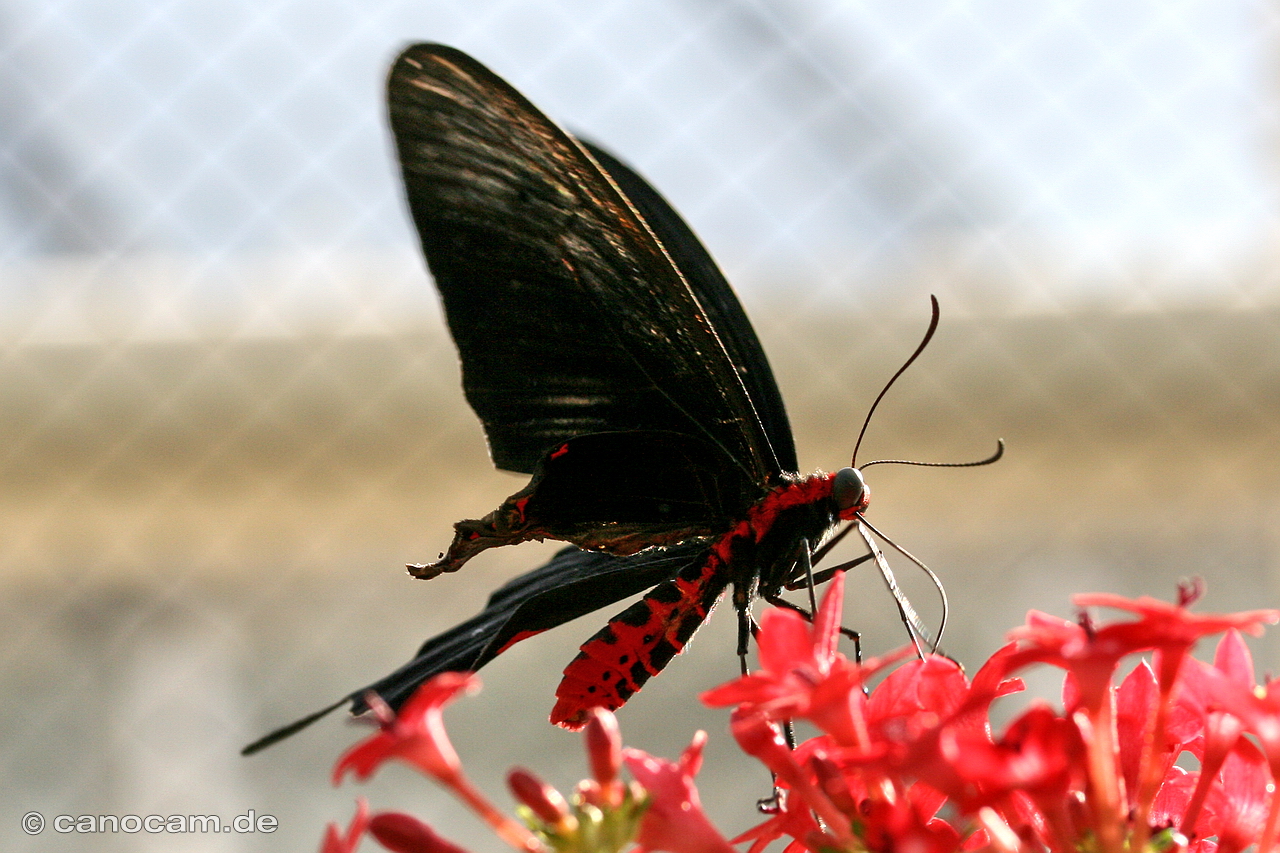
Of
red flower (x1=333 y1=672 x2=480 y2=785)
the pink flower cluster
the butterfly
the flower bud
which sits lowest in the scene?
the pink flower cluster

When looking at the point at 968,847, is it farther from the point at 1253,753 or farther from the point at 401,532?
the point at 401,532

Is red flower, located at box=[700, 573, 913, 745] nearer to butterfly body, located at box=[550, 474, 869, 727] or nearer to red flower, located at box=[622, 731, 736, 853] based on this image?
red flower, located at box=[622, 731, 736, 853]

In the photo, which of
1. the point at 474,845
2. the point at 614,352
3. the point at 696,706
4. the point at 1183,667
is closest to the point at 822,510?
the point at 614,352

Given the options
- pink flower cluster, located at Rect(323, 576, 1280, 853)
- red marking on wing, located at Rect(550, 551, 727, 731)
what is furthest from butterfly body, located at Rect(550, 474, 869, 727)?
pink flower cluster, located at Rect(323, 576, 1280, 853)

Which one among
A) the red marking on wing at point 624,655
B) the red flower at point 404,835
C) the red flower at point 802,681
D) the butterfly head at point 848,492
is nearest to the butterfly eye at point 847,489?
the butterfly head at point 848,492

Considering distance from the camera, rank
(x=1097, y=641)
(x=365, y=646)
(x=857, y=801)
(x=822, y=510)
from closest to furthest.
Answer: (x=1097, y=641)
(x=857, y=801)
(x=822, y=510)
(x=365, y=646)
